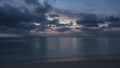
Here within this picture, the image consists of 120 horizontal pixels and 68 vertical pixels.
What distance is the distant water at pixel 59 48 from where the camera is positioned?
4.83m

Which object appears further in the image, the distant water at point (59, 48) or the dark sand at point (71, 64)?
the distant water at point (59, 48)

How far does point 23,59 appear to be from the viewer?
16.0ft

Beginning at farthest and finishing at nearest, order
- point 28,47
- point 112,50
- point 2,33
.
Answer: point 112,50 → point 28,47 → point 2,33

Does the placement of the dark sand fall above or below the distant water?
below

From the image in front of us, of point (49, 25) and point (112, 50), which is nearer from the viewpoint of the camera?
point (49, 25)

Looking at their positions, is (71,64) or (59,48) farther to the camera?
(59,48)

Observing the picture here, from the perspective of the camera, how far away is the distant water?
4.83 metres

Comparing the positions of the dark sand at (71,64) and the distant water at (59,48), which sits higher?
the distant water at (59,48)

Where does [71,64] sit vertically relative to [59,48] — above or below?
below

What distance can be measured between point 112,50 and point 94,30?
22.0 inches

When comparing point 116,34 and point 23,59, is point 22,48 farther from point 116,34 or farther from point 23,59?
point 116,34

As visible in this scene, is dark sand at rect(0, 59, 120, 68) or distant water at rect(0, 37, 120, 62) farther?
distant water at rect(0, 37, 120, 62)

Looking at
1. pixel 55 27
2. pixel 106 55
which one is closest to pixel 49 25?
pixel 55 27

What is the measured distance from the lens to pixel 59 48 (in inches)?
197
